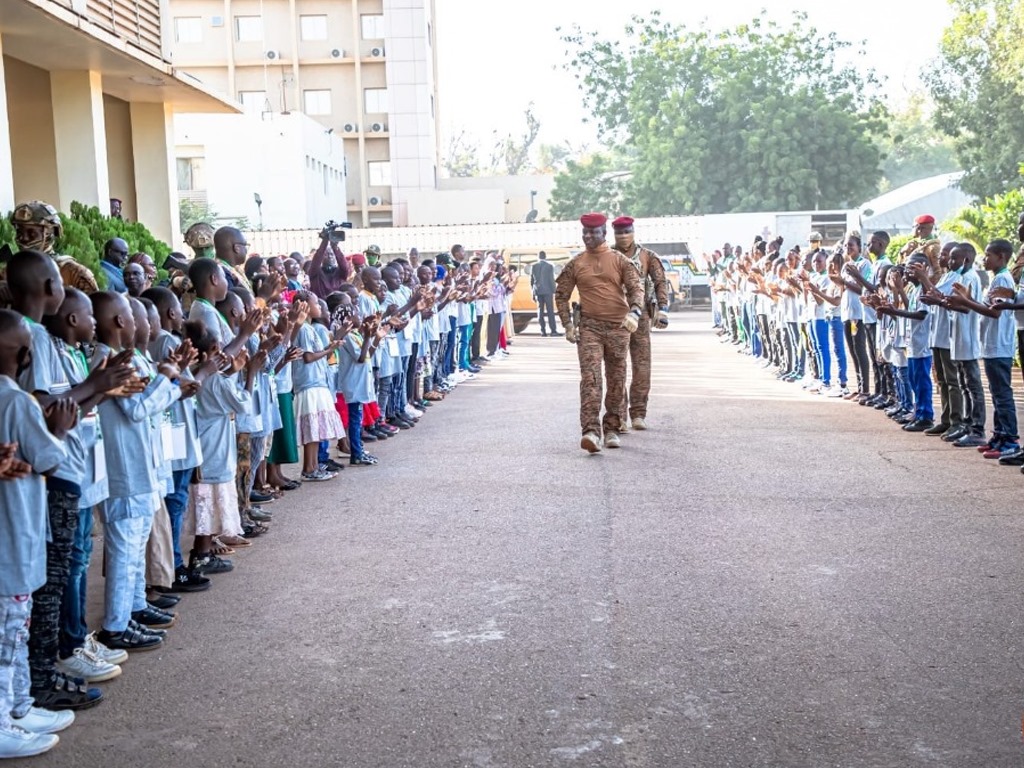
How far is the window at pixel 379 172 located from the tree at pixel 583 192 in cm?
762

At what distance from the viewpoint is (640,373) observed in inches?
516

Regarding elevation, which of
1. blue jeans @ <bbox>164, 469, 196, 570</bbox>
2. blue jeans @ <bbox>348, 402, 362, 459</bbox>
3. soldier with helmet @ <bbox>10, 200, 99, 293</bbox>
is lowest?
blue jeans @ <bbox>348, 402, 362, 459</bbox>

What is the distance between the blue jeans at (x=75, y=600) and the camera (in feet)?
17.9

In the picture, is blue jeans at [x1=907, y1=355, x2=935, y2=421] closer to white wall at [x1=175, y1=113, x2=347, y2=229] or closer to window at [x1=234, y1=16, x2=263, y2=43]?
white wall at [x1=175, y1=113, x2=347, y2=229]

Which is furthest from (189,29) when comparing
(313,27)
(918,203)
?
(918,203)

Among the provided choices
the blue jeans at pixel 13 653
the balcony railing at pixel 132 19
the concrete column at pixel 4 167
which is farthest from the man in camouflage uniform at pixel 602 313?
the blue jeans at pixel 13 653

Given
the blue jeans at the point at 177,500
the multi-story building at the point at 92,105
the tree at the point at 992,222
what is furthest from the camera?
the tree at the point at 992,222

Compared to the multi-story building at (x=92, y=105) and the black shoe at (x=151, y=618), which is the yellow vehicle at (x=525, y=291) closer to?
the multi-story building at (x=92, y=105)

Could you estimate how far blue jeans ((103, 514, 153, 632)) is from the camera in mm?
5836

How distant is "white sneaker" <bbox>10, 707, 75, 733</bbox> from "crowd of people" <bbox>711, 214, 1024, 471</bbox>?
7844mm

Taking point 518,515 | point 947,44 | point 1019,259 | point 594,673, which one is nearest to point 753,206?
point 947,44

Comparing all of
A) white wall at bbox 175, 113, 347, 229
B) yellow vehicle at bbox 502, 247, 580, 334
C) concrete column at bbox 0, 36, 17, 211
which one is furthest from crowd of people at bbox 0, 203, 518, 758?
white wall at bbox 175, 113, 347, 229

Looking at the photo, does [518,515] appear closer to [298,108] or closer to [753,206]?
[753,206]

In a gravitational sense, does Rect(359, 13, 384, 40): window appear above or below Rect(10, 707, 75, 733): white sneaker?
above
